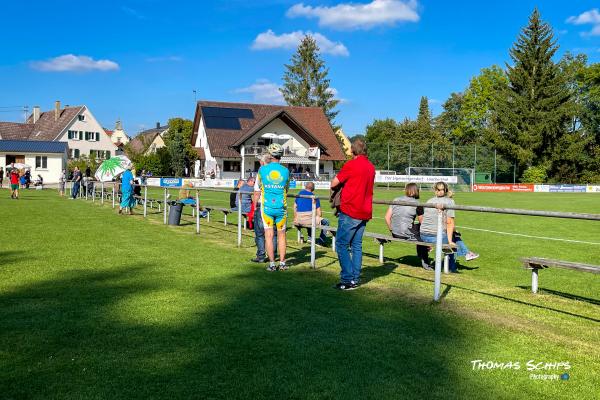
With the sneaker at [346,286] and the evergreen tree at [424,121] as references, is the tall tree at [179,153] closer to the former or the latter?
the evergreen tree at [424,121]

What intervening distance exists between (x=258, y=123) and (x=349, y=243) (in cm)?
5222

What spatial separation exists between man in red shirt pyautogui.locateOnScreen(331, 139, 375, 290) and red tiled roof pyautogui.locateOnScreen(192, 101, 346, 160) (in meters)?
50.9

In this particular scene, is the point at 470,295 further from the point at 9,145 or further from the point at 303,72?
the point at 303,72

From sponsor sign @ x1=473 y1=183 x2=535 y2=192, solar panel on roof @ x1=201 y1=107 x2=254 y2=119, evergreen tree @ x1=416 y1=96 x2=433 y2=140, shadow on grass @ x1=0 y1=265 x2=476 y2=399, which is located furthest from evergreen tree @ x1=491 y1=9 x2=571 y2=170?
shadow on grass @ x1=0 y1=265 x2=476 y2=399

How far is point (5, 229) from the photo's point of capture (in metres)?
13.6

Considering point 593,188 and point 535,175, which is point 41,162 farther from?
point 593,188

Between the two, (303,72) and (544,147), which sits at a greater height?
(303,72)

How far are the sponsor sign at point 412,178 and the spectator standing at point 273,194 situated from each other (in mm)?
42214

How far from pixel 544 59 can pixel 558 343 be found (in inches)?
2548

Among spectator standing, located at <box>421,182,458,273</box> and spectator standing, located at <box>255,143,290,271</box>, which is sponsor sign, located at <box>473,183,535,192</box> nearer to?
spectator standing, located at <box>421,182,458,273</box>

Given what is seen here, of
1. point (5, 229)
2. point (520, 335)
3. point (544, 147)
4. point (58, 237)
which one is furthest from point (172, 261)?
point (544, 147)

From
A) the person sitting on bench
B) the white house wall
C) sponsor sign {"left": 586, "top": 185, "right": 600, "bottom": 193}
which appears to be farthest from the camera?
the white house wall

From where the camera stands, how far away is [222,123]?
203 ft

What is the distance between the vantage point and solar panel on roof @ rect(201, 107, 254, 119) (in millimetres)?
62031
